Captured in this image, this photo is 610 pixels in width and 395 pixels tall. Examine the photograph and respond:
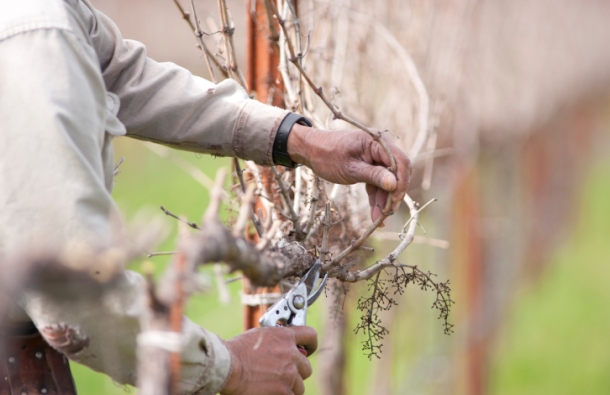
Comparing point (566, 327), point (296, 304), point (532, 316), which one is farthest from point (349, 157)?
point (566, 327)

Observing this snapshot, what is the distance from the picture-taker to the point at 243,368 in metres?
1.02

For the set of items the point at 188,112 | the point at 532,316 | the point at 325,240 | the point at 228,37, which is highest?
the point at 228,37

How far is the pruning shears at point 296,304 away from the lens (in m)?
1.13

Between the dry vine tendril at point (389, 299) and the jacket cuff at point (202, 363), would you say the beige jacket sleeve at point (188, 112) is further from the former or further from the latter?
the jacket cuff at point (202, 363)

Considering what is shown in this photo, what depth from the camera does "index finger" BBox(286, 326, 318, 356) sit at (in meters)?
1.11

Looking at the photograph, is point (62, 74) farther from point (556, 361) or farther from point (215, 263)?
point (556, 361)

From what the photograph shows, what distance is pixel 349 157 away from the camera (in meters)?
1.30

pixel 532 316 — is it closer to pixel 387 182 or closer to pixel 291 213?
pixel 291 213

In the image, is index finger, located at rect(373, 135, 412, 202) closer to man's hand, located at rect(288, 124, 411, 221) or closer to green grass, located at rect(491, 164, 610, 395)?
man's hand, located at rect(288, 124, 411, 221)

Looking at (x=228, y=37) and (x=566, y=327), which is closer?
(x=228, y=37)

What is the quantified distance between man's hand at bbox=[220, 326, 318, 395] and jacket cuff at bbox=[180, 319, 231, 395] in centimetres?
2

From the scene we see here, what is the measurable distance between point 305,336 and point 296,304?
0.06 metres

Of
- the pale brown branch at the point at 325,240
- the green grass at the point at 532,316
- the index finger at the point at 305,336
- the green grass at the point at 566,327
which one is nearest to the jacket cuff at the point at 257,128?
the pale brown branch at the point at 325,240

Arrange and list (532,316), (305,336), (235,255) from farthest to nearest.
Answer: (532,316) → (305,336) → (235,255)
